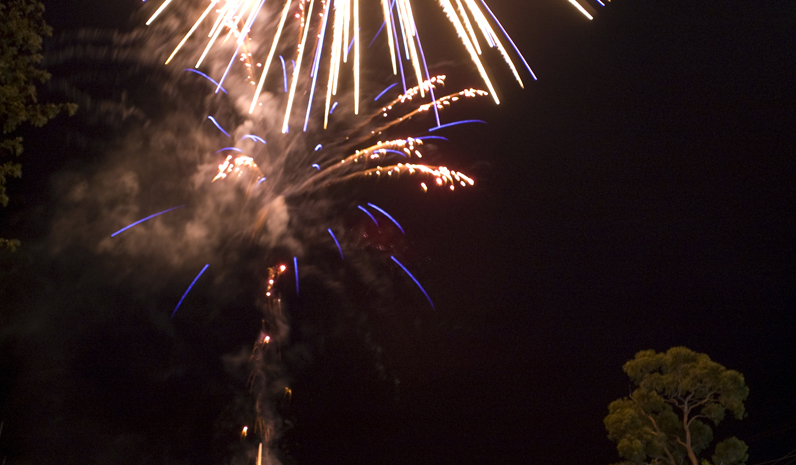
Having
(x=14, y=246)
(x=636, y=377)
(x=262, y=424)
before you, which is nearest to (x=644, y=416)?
(x=636, y=377)

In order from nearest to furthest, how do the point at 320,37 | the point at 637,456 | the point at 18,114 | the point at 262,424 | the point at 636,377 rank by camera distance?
the point at 18,114, the point at 320,37, the point at 262,424, the point at 637,456, the point at 636,377

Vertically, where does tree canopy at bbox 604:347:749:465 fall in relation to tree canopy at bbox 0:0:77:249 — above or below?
below

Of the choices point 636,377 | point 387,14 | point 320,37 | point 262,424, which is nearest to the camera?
point 387,14

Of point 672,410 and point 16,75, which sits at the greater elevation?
point 16,75

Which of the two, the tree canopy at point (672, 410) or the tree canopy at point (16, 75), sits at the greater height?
the tree canopy at point (16, 75)

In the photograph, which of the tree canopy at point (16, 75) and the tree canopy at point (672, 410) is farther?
the tree canopy at point (672, 410)

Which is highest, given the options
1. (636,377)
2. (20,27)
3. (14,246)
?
(20,27)

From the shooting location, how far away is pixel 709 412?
1339 centimetres

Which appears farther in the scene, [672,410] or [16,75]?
[672,410]

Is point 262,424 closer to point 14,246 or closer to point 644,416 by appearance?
point 14,246

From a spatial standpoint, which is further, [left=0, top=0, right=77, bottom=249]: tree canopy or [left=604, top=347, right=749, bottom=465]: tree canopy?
[left=604, top=347, right=749, bottom=465]: tree canopy

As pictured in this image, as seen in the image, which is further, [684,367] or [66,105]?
[684,367]

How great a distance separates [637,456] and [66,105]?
12591 millimetres

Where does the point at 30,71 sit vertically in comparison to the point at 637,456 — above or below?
above
